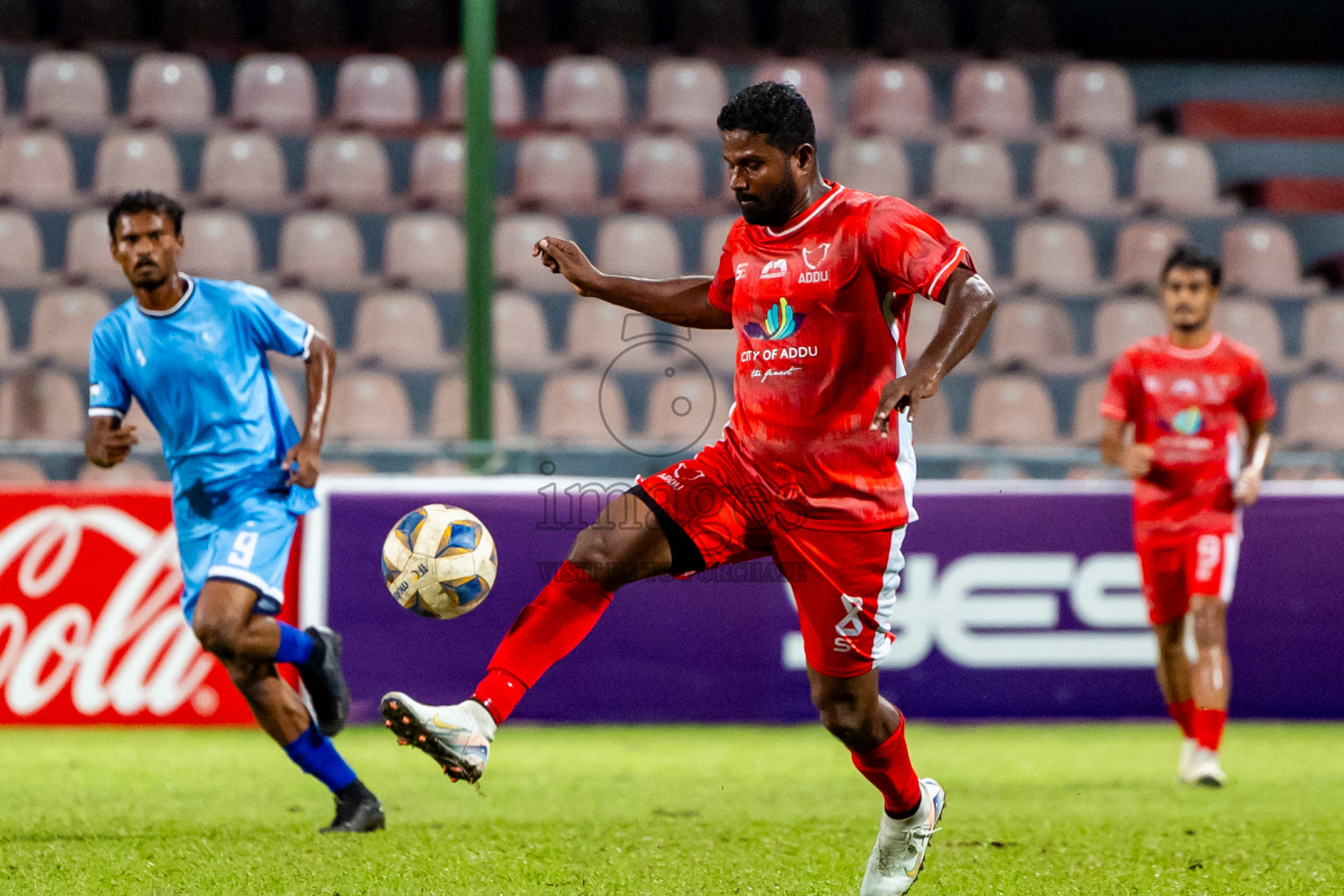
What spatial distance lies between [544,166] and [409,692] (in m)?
5.30

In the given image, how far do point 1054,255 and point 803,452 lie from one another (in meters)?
8.22

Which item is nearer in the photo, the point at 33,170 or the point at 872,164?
the point at 33,170

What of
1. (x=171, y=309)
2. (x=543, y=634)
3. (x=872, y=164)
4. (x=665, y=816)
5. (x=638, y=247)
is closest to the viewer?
(x=543, y=634)

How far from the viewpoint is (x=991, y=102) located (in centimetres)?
1270

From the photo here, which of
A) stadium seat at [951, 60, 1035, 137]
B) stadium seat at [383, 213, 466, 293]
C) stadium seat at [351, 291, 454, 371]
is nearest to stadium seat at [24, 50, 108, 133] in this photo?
stadium seat at [383, 213, 466, 293]

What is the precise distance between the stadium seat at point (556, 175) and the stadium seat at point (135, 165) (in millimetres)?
2608

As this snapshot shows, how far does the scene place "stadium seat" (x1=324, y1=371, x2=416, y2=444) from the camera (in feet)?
32.5

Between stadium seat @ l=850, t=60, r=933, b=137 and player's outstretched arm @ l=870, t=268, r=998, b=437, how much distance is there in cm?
896

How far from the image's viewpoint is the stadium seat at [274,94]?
12336mm

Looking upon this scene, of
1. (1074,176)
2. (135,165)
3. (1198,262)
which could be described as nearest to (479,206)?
(1198,262)

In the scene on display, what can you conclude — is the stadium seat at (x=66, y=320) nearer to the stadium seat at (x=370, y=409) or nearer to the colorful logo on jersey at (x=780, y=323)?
the stadium seat at (x=370, y=409)

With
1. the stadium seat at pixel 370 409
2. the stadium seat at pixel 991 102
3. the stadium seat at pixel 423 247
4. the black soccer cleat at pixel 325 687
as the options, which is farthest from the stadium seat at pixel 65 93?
the black soccer cleat at pixel 325 687

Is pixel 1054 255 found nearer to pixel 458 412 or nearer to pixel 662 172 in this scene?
pixel 662 172

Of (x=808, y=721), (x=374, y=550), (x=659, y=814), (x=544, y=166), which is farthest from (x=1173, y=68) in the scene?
(x=659, y=814)
